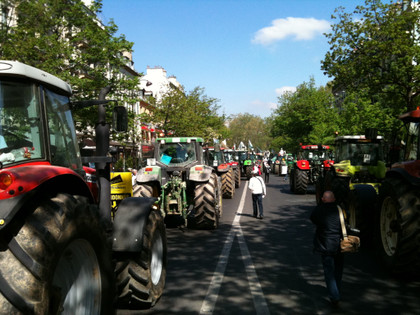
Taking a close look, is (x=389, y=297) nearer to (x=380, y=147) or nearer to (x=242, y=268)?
(x=242, y=268)

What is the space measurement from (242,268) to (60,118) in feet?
13.7

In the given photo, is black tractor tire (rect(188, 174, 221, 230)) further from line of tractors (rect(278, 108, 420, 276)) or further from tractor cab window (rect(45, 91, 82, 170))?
tractor cab window (rect(45, 91, 82, 170))

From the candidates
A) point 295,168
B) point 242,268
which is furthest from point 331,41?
point 242,268

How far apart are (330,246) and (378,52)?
61.0ft

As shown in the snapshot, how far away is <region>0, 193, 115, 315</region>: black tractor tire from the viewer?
2492 millimetres

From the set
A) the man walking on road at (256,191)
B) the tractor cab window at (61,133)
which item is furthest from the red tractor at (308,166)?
the tractor cab window at (61,133)

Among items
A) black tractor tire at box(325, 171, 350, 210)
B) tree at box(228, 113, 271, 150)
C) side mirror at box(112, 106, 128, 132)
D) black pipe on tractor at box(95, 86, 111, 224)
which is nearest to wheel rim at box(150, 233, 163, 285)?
black pipe on tractor at box(95, 86, 111, 224)

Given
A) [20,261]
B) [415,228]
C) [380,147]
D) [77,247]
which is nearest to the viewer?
[20,261]

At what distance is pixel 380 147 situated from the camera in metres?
13.6

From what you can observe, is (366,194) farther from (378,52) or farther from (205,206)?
(378,52)

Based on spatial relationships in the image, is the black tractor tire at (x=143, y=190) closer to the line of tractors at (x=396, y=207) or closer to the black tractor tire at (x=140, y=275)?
the line of tractors at (x=396, y=207)

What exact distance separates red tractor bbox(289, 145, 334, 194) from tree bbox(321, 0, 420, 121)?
11.7 ft

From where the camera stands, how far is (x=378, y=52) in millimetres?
21594

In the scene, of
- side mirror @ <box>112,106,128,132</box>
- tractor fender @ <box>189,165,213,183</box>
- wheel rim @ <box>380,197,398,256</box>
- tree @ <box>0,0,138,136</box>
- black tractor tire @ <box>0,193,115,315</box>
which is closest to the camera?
black tractor tire @ <box>0,193,115,315</box>
